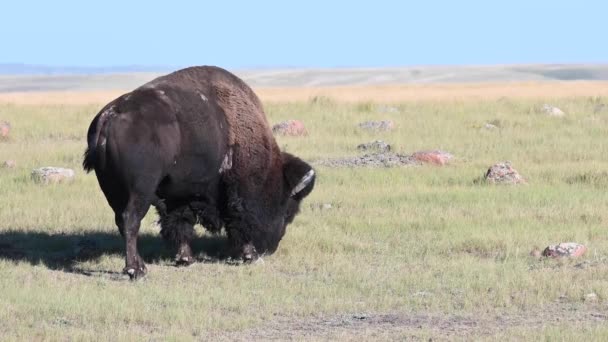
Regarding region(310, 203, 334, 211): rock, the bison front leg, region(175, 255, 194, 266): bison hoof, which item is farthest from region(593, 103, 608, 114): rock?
region(175, 255, 194, 266): bison hoof

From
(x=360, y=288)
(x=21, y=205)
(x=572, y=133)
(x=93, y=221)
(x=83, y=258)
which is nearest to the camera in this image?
(x=360, y=288)

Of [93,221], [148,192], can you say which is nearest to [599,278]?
[148,192]

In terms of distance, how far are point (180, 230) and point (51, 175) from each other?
578 centimetres

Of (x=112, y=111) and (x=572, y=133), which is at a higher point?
(x=112, y=111)

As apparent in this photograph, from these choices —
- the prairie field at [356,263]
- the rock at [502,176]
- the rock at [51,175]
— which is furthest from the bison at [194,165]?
the rock at [51,175]

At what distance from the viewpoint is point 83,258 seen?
12.2 meters

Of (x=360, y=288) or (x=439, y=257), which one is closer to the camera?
(x=360, y=288)

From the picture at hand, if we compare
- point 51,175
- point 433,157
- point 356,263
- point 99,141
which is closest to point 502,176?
point 433,157

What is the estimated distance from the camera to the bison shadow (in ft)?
39.8

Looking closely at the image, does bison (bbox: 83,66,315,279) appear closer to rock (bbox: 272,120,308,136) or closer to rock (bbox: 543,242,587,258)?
rock (bbox: 543,242,587,258)

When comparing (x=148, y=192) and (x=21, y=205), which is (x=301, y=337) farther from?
(x=21, y=205)

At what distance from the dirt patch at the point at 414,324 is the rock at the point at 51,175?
8.65m

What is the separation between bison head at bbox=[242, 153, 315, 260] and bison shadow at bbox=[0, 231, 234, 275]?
0.37 metres

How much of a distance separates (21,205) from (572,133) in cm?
1148
